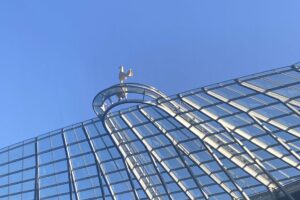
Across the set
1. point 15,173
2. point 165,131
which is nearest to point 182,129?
point 165,131

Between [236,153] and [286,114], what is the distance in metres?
5.89

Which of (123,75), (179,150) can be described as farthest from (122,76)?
(179,150)

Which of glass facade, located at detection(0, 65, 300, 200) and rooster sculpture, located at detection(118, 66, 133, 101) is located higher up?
rooster sculpture, located at detection(118, 66, 133, 101)

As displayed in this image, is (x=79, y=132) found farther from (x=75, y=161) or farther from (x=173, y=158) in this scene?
(x=173, y=158)

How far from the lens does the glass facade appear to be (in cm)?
3144

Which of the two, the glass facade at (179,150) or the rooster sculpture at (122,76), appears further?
the rooster sculpture at (122,76)

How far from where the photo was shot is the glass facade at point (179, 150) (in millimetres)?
31438

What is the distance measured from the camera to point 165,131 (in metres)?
35.3

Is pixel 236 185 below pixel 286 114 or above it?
below

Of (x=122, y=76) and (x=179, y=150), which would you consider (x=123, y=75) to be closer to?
(x=122, y=76)

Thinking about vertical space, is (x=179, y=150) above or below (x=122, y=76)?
below

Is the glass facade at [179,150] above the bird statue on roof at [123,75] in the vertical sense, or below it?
below

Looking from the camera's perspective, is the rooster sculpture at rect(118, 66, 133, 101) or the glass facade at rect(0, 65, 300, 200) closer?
the glass facade at rect(0, 65, 300, 200)

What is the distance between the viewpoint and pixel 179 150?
3603 centimetres
